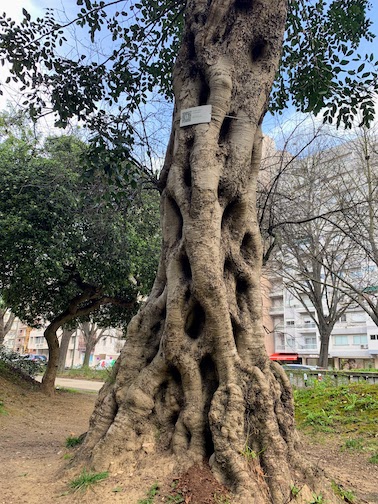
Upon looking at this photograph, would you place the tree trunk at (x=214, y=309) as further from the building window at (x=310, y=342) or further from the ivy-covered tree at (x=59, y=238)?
the building window at (x=310, y=342)

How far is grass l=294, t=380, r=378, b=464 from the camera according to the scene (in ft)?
22.5

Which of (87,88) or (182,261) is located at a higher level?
(87,88)

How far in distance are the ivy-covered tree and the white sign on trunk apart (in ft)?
13.9

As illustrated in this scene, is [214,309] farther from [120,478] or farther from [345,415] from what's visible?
[345,415]

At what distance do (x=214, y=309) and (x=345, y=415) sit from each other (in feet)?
20.2

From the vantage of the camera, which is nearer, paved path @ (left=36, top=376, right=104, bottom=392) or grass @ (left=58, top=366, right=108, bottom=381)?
paved path @ (left=36, top=376, right=104, bottom=392)

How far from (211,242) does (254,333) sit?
37.3 inches

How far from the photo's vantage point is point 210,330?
3543 mm

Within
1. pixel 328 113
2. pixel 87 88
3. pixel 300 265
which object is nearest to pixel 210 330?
pixel 328 113

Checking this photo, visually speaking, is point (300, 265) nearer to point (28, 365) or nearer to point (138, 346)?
point (28, 365)

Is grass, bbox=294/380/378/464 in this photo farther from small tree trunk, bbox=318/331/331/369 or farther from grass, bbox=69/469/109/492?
small tree trunk, bbox=318/331/331/369

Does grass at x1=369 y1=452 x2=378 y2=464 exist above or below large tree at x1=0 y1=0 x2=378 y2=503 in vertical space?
below

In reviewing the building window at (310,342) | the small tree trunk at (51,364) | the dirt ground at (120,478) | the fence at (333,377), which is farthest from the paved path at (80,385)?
the building window at (310,342)

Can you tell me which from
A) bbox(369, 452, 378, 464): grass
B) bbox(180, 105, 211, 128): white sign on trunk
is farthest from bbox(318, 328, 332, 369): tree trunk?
bbox(180, 105, 211, 128): white sign on trunk
